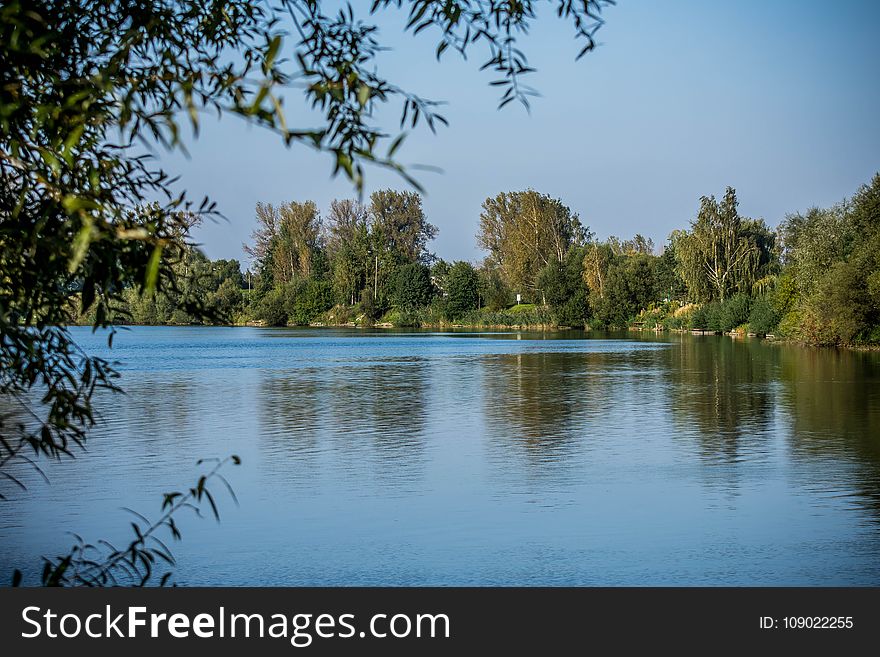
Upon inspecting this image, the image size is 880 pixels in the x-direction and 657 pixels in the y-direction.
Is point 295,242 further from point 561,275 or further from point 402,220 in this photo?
point 561,275

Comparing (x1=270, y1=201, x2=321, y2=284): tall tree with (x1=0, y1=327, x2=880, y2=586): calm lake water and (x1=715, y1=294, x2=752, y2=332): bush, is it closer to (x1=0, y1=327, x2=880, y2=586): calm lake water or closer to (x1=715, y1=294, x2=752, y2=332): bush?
(x1=715, y1=294, x2=752, y2=332): bush

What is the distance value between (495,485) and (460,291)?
85.1m

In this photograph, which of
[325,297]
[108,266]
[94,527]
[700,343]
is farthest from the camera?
[325,297]

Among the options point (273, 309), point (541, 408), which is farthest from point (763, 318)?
point (273, 309)

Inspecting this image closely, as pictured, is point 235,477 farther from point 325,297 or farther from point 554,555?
point 325,297

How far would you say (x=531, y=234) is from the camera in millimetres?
100500

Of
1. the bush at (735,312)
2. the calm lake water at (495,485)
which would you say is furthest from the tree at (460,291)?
the calm lake water at (495,485)

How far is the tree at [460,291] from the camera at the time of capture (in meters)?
96.6

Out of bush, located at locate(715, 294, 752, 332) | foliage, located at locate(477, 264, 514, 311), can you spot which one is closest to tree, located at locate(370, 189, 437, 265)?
foliage, located at locate(477, 264, 514, 311)

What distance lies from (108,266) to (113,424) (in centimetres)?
1501

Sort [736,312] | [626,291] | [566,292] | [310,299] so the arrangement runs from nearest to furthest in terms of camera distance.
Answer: [736,312]
[626,291]
[566,292]
[310,299]

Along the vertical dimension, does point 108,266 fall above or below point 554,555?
above

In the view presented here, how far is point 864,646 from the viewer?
225 inches

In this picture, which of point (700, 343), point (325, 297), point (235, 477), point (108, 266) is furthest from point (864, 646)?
point (325, 297)
